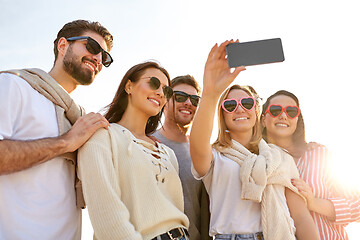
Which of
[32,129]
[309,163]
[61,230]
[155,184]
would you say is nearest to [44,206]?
[61,230]

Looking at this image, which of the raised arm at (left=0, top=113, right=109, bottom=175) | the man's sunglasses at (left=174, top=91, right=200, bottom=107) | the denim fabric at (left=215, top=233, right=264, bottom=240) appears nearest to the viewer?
the raised arm at (left=0, top=113, right=109, bottom=175)

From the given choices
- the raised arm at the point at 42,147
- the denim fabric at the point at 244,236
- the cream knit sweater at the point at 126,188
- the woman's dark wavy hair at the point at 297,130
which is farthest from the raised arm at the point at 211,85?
the woman's dark wavy hair at the point at 297,130

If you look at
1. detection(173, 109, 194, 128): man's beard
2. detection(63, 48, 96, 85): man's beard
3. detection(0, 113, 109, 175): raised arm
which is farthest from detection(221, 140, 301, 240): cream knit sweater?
detection(63, 48, 96, 85): man's beard

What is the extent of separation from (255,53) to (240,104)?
117 cm

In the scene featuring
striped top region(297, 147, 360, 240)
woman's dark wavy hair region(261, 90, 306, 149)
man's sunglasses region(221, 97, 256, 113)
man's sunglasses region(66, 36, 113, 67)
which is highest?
man's sunglasses region(66, 36, 113, 67)

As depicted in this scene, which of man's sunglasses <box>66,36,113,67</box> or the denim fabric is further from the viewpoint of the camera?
man's sunglasses <box>66,36,113,67</box>

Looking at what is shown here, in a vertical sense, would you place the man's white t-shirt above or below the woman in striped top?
above

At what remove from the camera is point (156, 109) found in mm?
3525

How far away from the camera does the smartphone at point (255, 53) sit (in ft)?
9.54

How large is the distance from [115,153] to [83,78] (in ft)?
3.89

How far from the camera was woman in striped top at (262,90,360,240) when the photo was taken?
3994mm

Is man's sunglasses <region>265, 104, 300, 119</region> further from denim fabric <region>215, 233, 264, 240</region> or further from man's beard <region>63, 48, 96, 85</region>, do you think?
man's beard <region>63, 48, 96, 85</region>

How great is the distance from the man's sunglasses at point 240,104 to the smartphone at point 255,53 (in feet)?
3.73

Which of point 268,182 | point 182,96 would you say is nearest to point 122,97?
point 182,96
